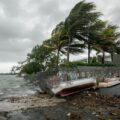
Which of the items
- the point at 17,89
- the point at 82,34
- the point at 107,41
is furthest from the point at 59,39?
the point at 17,89

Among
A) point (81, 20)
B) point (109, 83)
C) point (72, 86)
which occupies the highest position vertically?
point (81, 20)

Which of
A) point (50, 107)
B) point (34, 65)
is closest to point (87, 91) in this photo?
point (50, 107)

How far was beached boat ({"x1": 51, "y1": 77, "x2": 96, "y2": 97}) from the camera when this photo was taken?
62.6 ft

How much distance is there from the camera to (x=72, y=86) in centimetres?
1955

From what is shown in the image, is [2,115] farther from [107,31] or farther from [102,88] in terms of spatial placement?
[107,31]

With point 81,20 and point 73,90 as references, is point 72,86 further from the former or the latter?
point 81,20

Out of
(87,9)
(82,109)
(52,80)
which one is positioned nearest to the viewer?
(82,109)

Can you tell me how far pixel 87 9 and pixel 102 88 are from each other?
10.1 metres

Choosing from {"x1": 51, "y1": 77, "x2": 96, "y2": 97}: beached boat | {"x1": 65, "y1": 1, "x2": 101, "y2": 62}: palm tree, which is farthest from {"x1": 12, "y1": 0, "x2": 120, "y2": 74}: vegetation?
{"x1": 51, "y1": 77, "x2": 96, "y2": 97}: beached boat

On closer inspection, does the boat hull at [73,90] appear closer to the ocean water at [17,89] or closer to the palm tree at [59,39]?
the ocean water at [17,89]

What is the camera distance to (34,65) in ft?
160

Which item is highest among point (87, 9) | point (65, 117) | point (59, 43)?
point (87, 9)

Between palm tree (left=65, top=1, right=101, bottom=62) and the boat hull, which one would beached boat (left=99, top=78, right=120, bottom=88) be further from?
palm tree (left=65, top=1, right=101, bottom=62)

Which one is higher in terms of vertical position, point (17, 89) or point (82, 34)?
point (82, 34)
